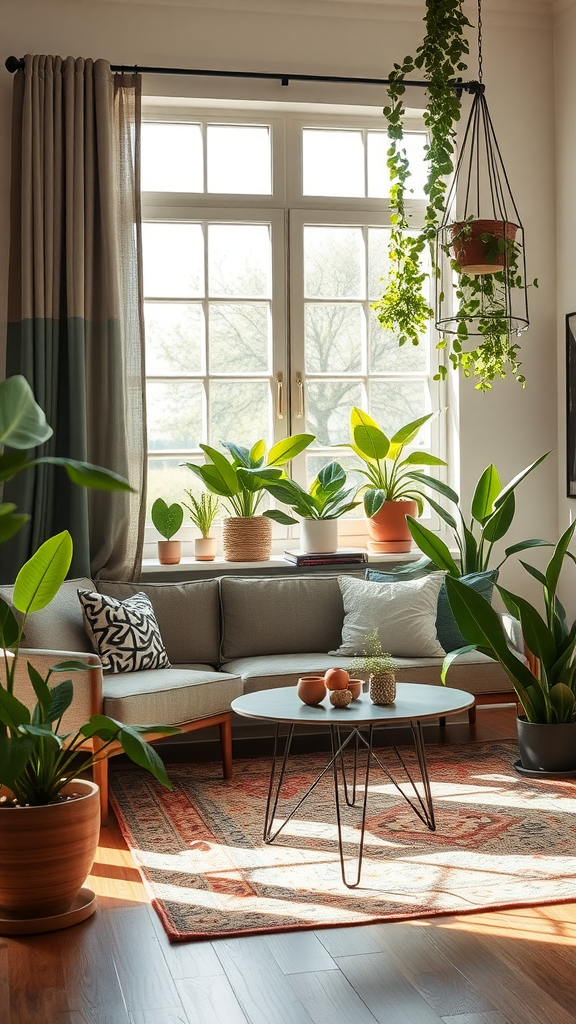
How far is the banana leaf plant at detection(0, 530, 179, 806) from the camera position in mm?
→ 2594

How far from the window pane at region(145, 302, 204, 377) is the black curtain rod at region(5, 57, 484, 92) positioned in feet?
3.37

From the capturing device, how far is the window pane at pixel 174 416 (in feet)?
16.7

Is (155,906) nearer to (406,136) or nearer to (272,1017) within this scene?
(272,1017)

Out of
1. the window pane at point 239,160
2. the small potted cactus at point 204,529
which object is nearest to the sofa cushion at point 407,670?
the small potted cactus at point 204,529

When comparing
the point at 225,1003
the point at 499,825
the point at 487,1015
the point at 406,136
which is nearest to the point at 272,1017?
the point at 225,1003

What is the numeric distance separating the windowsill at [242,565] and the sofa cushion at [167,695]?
2.48 feet

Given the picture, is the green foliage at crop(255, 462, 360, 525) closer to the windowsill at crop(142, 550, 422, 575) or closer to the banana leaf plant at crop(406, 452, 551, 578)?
the windowsill at crop(142, 550, 422, 575)

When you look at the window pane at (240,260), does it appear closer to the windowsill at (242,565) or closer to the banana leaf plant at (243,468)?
the banana leaf plant at (243,468)

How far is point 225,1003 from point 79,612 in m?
2.18

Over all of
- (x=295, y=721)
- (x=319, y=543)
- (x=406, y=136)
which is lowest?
(x=295, y=721)

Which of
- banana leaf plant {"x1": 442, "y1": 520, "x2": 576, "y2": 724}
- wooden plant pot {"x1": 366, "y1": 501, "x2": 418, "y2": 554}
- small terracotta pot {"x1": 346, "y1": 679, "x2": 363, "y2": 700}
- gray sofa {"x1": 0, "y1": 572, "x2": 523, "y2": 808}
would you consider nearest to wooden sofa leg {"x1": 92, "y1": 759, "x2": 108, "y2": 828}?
gray sofa {"x1": 0, "y1": 572, "x2": 523, "y2": 808}

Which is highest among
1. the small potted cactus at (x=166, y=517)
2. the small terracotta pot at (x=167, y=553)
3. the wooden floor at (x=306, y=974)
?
the small potted cactus at (x=166, y=517)

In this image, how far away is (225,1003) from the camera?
2252mm

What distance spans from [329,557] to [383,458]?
0.53 metres
